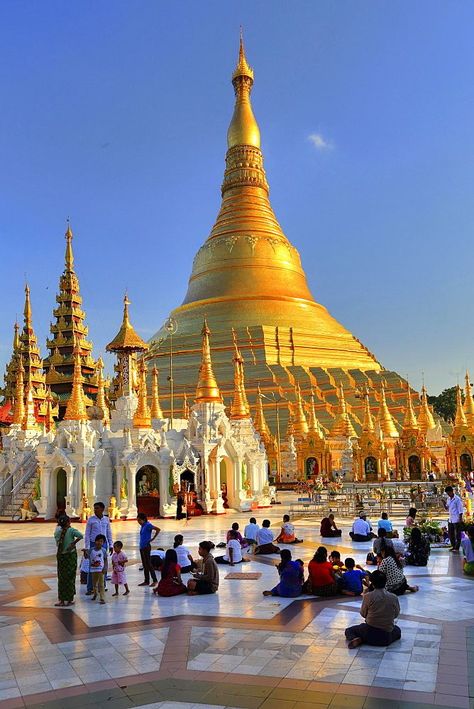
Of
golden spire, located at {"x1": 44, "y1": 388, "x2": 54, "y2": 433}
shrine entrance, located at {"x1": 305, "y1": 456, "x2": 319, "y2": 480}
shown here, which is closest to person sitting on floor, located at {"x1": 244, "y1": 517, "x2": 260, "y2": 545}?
shrine entrance, located at {"x1": 305, "y1": 456, "x2": 319, "y2": 480}

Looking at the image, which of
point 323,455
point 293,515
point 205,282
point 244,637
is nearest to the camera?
point 244,637

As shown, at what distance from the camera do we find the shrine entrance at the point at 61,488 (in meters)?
26.1

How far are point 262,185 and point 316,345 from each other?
18.6 m

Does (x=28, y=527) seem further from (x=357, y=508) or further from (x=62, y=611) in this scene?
(x=62, y=611)

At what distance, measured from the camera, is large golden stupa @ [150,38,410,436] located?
175ft

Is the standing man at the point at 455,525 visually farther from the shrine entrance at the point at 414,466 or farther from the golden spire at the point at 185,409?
the golden spire at the point at 185,409

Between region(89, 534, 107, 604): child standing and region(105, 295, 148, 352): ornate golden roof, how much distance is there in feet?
76.9

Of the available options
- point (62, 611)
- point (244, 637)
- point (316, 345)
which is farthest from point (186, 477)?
point (316, 345)

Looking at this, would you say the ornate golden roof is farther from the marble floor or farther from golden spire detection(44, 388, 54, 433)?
the marble floor

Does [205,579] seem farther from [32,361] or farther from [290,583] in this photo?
[32,361]

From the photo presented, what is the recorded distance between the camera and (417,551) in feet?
43.3

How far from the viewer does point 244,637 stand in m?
8.27

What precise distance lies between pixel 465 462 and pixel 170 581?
110 feet

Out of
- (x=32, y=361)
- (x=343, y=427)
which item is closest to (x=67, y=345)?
(x=32, y=361)
